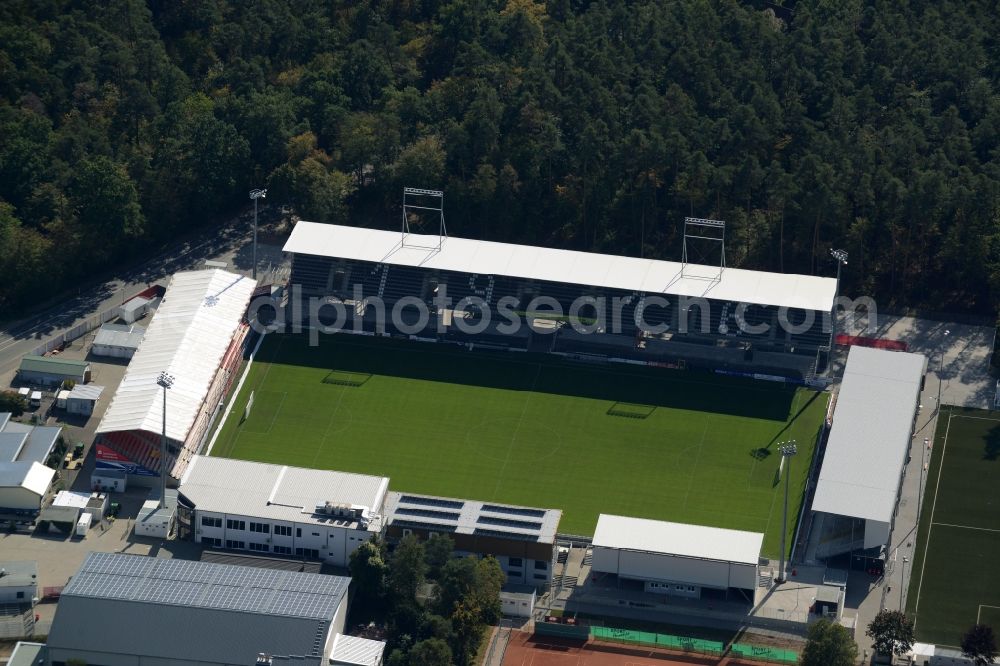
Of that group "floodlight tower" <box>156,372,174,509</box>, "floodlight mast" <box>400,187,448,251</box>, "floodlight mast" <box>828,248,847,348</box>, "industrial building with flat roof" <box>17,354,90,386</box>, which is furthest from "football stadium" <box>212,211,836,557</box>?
"industrial building with flat roof" <box>17,354,90,386</box>

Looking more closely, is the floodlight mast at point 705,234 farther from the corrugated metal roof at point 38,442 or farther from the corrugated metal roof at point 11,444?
the corrugated metal roof at point 11,444

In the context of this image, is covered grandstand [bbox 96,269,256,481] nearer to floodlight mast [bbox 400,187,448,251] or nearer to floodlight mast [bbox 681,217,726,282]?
floodlight mast [bbox 400,187,448,251]

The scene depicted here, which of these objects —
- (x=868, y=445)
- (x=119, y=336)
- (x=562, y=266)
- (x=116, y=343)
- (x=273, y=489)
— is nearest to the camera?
(x=273, y=489)

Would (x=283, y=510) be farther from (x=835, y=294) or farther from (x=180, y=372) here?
(x=835, y=294)

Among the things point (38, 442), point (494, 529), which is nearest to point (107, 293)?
point (38, 442)

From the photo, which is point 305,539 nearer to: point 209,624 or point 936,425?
point 209,624

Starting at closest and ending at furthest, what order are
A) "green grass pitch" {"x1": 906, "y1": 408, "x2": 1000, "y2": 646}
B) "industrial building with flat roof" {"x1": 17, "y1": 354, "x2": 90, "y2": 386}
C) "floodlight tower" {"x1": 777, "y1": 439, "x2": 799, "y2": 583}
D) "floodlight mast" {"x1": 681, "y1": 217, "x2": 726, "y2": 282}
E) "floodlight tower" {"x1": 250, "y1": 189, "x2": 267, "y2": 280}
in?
1. "green grass pitch" {"x1": 906, "y1": 408, "x2": 1000, "y2": 646}
2. "floodlight tower" {"x1": 777, "y1": 439, "x2": 799, "y2": 583}
3. "industrial building with flat roof" {"x1": 17, "y1": 354, "x2": 90, "y2": 386}
4. "floodlight mast" {"x1": 681, "y1": 217, "x2": 726, "y2": 282}
5. "floodlight tower" {"x1": 250, "y1": 189, "x2": 267, "y2": 280}

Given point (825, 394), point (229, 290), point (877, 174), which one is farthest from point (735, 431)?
point (229, 290)
